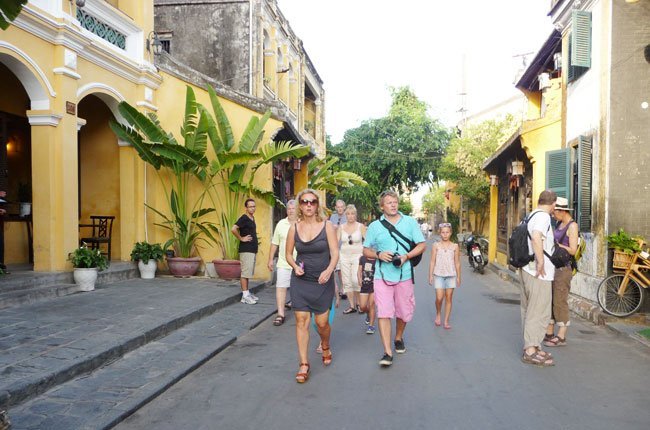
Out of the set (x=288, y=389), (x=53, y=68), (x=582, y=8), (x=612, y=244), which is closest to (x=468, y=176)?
(x=582, y=8)

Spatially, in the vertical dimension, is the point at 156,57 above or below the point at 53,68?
above

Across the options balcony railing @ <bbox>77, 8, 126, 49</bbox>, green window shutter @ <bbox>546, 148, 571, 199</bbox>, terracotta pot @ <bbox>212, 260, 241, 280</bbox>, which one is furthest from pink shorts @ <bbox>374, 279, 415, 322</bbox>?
balcony railing @ <bbox>77, 8, 126, 49</bbox>

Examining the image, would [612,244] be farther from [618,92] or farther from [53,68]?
[53,68]

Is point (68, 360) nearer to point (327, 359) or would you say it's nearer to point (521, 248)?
point (327, 359)

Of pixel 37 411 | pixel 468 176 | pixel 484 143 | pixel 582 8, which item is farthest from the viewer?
pixel 468 176

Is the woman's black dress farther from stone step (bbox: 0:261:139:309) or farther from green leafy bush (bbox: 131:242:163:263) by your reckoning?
green leafy bush (bbox: 131:242:163:263)

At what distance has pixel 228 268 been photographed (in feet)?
39.7

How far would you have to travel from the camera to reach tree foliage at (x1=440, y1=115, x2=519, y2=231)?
1000 inches

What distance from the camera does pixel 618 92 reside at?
9648 mm

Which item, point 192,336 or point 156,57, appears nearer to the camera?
point 192,336

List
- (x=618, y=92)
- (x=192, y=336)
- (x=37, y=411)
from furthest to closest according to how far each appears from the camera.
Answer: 1. (x=618, y=92)
2. (x=192, y=336)
3. (x=37, y=411)

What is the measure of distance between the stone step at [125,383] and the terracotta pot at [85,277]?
2382mm

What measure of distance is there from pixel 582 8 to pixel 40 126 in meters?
10.7

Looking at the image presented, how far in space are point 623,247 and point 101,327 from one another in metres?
7.97
